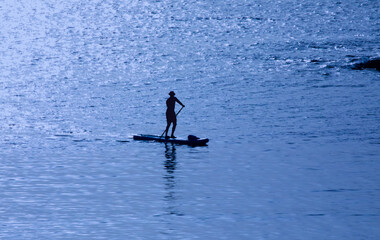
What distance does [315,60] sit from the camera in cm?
7950

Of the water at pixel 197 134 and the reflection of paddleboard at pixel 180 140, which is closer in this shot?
the water at pixel 197 134

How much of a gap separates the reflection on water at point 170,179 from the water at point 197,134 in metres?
0.06

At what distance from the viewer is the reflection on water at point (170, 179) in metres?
21.9

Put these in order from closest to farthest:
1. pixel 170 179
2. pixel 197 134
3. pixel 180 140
Result: pixel 170 179 → pixel 180 140 → pixel 197 134

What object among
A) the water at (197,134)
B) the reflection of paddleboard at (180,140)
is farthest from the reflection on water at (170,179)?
the reflection of paddleboard at (180,140)

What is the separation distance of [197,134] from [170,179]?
1355cm

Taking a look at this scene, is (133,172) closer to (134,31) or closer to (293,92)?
(293,92)

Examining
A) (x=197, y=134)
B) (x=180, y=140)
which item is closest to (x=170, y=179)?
(x=180, y=140)

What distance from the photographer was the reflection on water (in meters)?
21.9

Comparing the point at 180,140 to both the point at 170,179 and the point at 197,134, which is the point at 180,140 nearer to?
the point at 197,134

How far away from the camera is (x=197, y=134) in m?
39.8

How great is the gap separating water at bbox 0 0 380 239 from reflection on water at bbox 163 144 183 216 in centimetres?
6

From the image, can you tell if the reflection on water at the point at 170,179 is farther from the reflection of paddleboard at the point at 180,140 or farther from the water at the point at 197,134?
the reflection of paddleboard at the point at 180,140

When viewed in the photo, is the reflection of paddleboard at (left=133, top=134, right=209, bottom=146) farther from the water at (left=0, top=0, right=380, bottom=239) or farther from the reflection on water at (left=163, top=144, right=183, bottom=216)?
the water at (left=0, top=0, right=380, bottom=239)
